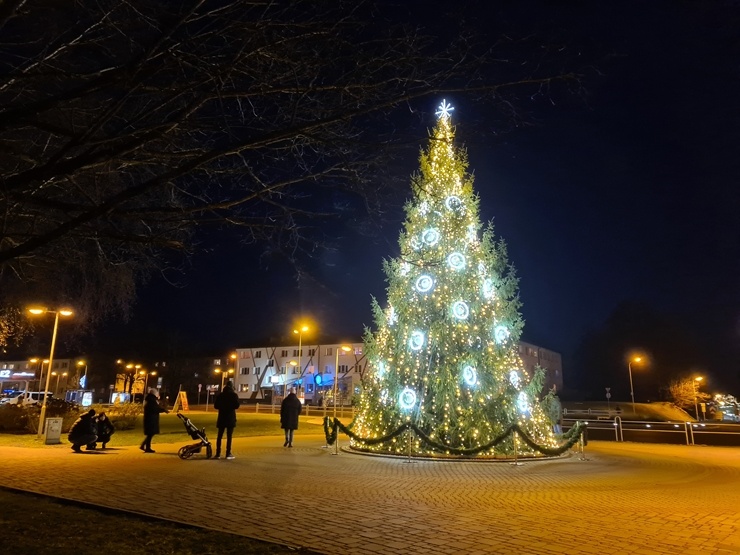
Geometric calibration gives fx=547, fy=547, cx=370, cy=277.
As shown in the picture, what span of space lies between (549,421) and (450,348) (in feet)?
12.7

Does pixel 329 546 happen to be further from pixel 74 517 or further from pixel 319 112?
pixel 319 112

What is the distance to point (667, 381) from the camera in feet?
213

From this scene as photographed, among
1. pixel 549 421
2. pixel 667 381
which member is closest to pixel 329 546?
pixel 549 421

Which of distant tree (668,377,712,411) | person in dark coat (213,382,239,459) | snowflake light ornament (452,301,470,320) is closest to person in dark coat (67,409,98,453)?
person in dark coat (213,382,239,459)

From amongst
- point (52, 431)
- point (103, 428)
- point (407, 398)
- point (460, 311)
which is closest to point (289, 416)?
point (407, 398)

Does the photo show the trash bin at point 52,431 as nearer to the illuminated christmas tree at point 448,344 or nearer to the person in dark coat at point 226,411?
the person in dark coat at point 226,411

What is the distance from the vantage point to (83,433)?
15289mm

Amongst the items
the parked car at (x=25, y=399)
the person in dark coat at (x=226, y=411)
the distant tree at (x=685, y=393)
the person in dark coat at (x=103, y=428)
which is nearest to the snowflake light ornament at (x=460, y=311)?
the person in dark coat at (x=226, y=411)

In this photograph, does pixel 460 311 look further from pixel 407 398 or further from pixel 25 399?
pixel 25 399

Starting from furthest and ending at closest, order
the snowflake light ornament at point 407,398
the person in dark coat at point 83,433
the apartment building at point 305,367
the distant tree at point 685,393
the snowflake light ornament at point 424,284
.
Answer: the apartment building at point 305,367
the distant tree at point 685,393
the snowflake light ornament at point 424,284
the snowflake light ornament at point 407,398
the person in dark coat at point 83,433

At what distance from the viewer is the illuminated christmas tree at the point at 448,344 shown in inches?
614

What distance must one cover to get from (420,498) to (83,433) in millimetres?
10906

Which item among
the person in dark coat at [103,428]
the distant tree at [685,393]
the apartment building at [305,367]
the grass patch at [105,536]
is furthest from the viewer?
the apartment building at [305,367]

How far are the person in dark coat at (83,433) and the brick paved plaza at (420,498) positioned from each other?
717 mm
